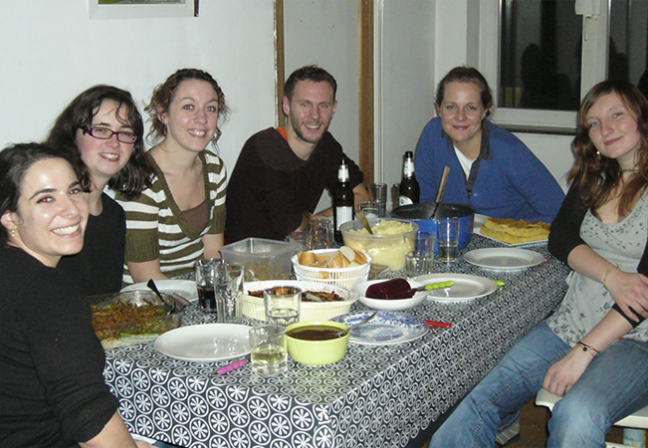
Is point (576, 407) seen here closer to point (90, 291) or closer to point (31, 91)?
point (90, 291)

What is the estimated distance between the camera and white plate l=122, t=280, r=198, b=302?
1.84 meters

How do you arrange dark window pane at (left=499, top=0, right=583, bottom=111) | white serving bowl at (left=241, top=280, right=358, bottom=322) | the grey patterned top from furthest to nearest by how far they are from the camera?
dark window pane at (left=499, top=0, right=583, bottom=111), the grey patterned top, white serving bowl at (left=241, top=280, right=358, bottom=322)

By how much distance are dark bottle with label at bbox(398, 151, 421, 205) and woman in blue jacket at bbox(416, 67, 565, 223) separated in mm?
347

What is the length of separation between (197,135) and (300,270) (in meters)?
0.82

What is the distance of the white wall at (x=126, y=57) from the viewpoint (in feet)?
7.91

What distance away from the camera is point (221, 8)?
3.21m

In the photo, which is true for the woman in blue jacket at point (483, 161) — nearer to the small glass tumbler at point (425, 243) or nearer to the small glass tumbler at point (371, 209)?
the small glass tumbler at point (371, 209)

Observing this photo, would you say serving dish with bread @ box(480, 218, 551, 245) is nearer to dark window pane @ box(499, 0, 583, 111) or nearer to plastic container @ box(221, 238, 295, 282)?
plastic container @ box(221, 238, 295, 282)

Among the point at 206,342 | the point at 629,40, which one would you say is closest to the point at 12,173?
the point at 206,342

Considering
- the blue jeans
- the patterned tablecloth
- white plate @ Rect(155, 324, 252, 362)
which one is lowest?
the blue jeans

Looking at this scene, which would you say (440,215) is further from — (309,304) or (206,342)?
(206,342)

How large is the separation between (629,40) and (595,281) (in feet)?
9.12

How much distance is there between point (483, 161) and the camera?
2.91 metres

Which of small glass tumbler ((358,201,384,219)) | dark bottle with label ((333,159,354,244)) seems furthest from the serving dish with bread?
dark bottle with label ((333,159,354,244))
